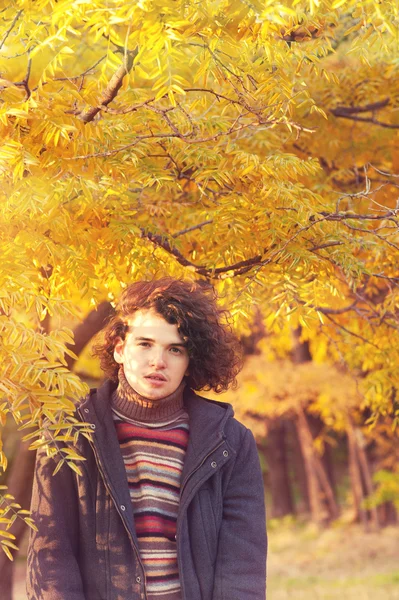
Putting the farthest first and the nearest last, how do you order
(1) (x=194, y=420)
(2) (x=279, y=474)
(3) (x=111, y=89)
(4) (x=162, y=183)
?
(2) (x=279, y=474), (4) (x=162, y=183), (3) (x=111, y=89), (1) (x=194, y=420)

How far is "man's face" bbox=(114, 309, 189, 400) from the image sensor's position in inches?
102

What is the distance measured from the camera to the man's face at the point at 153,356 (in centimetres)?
259

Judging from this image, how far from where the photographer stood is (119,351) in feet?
9.09

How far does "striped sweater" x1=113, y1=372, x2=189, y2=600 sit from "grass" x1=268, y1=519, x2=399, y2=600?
8460 mm

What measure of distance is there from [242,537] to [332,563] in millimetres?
10638

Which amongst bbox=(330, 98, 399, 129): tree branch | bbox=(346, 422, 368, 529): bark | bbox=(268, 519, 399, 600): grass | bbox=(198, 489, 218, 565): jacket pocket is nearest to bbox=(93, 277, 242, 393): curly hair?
bbox=(198, 489, 218, 565): jacket pocket

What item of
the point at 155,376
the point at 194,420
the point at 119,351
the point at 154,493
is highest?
the point at 119,351

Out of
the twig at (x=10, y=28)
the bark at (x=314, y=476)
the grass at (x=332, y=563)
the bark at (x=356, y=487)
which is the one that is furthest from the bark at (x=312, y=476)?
the twig at (x=10, y=28)

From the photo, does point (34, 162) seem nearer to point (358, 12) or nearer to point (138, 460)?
point (138, 460)

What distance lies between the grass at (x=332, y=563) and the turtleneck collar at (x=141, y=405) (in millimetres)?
8487

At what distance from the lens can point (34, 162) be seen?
265 centimetres

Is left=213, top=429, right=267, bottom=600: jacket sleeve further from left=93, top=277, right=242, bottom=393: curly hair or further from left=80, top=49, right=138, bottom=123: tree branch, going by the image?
left=80, top=49, right=138, bottom=123: tree branch

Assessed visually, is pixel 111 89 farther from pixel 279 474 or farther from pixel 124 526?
pixel 279 474

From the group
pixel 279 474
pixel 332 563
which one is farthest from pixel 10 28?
pixel 279 474
